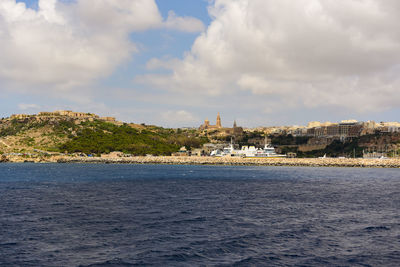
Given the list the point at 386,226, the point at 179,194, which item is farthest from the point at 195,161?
the point at 386,226

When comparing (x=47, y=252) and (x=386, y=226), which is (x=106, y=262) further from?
(x=386, y=226)

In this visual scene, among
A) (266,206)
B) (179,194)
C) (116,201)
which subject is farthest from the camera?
(179,194)

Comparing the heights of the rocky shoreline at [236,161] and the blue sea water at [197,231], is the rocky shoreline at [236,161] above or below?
above

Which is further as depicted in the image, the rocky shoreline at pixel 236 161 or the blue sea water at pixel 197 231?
the rocky shoreline at pixel 236 161

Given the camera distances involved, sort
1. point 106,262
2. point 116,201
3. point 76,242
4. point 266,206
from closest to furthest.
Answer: point 106,262 < point 76,242 < point 266,206 < point 116,201

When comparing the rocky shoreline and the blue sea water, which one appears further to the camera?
the rocky shoreline

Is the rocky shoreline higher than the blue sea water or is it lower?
higher

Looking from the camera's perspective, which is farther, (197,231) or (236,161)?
(236,161)

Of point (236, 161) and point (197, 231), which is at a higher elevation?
point (236, 161)

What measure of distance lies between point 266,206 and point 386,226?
11.5 meters

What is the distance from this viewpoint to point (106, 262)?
17.9 metres

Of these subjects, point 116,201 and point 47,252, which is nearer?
point 47,252

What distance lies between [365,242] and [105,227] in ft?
58.3

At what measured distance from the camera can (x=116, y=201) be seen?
38250 millimetres
